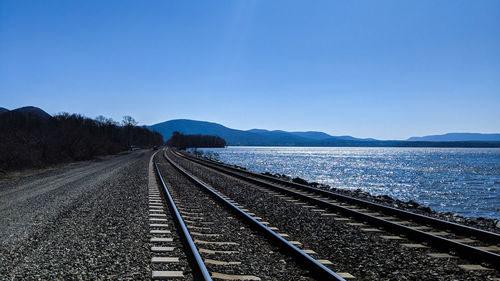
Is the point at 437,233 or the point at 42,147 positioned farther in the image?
the point at 42,147

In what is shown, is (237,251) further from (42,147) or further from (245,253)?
(42,147)

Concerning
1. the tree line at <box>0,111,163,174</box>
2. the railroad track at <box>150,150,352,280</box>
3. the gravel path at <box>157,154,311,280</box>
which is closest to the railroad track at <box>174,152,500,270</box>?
the railroad track at <box>150,150,352,280</box>

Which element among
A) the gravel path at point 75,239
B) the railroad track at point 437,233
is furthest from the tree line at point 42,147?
the railroad track at point 437,233

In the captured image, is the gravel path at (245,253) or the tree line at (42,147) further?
the tree line at (42,147)

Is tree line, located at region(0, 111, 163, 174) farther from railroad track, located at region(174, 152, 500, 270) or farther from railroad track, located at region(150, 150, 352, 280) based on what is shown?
railroad track, located at region(174, 152, 500, 270)

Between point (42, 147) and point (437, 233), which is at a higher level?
point (42, 147)

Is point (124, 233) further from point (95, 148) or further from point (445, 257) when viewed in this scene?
point (95, 148)

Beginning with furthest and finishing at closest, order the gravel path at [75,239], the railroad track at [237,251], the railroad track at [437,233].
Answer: the railroad track at [437,233] < the gravel path at [75,239] < the railroad track at [237,251]

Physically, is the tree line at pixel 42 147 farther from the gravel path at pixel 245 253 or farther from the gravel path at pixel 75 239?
the gravel path at pixel 245 253

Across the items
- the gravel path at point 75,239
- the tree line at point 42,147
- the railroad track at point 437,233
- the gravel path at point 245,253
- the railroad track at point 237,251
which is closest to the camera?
the railroad track at point 237,251

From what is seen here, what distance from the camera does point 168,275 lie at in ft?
14.8

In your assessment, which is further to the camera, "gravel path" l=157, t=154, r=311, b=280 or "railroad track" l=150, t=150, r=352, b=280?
"gravel path" l=157, t=154, r=311, b=280

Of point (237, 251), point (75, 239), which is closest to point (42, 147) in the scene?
point (75, 239)

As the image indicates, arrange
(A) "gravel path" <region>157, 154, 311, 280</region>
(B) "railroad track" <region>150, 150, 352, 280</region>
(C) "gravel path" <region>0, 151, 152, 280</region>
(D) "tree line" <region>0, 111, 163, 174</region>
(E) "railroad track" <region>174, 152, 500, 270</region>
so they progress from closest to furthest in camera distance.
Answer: (B) "railroad track" <region>150, 150, 352, 280</region> < (A) "gravel path" <region>157, 154, 311, 280</region> < (C) "gravel path" <region>0, 151, 152, 280</region> < (E) "railroad track" <region>174, 152, 500, 270</region> < (D) "tree line" <region>0, 111, 163, 174</region>
